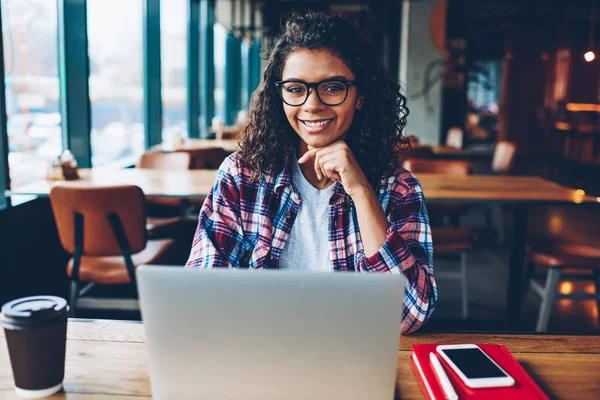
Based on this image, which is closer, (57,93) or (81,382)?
(81,382)

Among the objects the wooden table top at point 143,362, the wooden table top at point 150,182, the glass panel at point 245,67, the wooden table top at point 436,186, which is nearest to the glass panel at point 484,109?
the glass panel at point 245,67

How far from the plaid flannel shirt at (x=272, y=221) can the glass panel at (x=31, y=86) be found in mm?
2019

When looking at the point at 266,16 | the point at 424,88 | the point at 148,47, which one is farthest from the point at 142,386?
the point at 266,16

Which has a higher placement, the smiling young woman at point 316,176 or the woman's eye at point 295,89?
the woman's eye at point 295,89

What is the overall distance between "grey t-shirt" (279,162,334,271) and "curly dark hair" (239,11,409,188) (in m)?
0.13

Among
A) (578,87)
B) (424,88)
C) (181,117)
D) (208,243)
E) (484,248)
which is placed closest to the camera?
(208,243)

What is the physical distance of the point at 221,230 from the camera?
1411 millimetres

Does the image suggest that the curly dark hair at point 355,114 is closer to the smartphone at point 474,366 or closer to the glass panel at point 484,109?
the smartphone at point 474,366

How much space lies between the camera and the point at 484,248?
507cm

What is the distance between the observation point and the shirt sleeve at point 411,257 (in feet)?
3.89

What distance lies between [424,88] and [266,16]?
4139 millimetres

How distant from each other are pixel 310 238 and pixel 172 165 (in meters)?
2.66

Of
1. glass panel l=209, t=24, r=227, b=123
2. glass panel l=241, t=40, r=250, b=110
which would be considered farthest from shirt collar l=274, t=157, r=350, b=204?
glass panel l=241, t=40, r=250, b=110

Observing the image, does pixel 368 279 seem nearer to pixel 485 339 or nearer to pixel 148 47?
pixel 485 339
